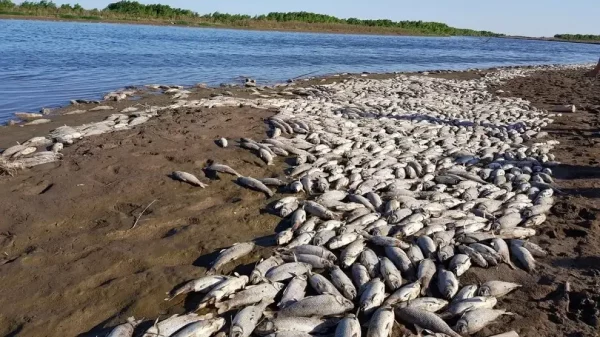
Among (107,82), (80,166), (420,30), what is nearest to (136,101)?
(107,82)

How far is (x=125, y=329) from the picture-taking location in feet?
14.2

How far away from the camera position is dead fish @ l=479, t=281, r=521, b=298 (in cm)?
516

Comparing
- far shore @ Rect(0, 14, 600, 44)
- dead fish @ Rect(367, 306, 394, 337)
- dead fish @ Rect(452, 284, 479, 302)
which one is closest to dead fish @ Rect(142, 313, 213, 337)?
dead fish @ Rect(367, 306, 394, 337)

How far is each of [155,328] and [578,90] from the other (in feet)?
71.5

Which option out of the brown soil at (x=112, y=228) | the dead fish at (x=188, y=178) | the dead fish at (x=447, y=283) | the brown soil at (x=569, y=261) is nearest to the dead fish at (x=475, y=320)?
the brown soil at (x=569, y=261)

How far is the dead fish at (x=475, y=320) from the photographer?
458 centimetres

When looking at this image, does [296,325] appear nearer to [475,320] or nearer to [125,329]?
[125,329]

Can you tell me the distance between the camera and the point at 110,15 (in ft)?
227

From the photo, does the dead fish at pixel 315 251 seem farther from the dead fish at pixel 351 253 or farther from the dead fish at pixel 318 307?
the dead fish at pixel 318 307

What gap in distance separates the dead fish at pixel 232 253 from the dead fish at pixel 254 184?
1.82 meters

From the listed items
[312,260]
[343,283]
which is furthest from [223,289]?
[343,283]

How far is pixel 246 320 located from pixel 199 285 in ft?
2.76

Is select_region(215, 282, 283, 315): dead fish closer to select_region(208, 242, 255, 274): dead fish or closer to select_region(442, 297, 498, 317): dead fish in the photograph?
select_region(208, 242, 255, 274): dead fish

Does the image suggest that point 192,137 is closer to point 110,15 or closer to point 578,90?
point 578,90
